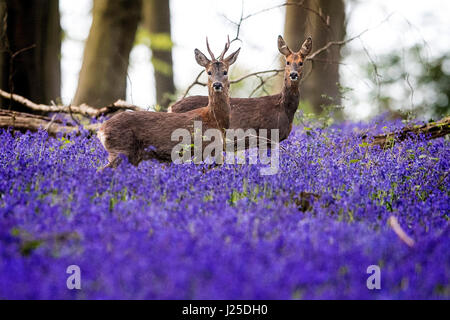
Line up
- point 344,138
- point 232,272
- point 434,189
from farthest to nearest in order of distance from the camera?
point 344,138
point 434,189
point 232,272

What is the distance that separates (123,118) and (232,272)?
370cm

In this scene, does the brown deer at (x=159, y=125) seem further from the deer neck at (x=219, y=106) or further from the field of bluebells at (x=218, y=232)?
the field of bluebells at (x=218, y=232)

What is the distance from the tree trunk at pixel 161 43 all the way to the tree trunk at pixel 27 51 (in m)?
5.87

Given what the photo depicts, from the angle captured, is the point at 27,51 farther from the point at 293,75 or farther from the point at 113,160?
the point at 293,75

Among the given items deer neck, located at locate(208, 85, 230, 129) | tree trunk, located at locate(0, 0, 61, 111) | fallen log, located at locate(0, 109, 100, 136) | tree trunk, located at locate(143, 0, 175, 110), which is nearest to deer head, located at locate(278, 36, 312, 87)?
deer neck, located at locate(208, 85, 230, 129)

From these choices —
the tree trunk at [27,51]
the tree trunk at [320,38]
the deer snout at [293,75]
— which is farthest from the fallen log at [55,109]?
the tree trunk at [320,38]

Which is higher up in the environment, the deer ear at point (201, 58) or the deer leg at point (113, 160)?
the deer ear at point (201, 58)

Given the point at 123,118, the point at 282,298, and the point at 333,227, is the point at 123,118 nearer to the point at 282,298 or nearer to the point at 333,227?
the point at 333,227

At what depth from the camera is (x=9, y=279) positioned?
246 cm

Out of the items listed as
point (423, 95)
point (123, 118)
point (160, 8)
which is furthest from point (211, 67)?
point (423, 95)

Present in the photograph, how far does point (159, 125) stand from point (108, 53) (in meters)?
5.99

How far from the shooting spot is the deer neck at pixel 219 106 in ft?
19.9

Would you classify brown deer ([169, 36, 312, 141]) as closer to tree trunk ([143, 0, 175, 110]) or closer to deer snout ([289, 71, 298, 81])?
deer snout ([289, 71, 298, 81])

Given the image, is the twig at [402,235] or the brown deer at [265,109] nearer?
the twig at [402,235]
